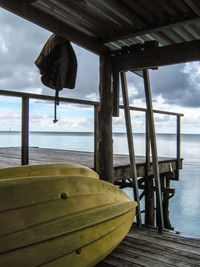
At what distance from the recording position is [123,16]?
2682 mm

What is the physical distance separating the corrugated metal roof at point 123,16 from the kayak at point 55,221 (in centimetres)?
156

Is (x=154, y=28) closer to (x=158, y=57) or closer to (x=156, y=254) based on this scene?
(x=158, y=57)

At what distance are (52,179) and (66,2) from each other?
64.6 inches

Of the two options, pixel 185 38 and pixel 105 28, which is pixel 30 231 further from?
pixel 185 38

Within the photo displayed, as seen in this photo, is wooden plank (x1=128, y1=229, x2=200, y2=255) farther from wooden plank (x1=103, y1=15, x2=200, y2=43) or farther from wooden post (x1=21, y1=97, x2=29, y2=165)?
wooden plank (x1=103, y1=15, x2=200, y2=43)

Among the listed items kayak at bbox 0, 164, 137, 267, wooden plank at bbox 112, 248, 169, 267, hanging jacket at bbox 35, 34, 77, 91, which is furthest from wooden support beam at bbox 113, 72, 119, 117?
wooden plank at bbox 112, 248, 169, 267

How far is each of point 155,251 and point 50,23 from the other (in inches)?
93.3

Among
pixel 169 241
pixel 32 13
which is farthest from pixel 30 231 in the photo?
pixel 32 13

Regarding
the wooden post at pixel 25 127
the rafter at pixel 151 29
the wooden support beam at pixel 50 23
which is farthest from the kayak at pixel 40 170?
the rafter at pixel 151 29

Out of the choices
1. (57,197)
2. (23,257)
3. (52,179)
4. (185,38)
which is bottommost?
(23,257)

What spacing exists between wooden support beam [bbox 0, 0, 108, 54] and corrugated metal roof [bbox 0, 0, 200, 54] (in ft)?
0.08

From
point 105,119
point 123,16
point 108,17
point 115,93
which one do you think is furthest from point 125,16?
point 105,119

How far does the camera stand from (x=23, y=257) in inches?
63.3

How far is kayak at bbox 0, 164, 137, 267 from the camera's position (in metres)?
1.59
